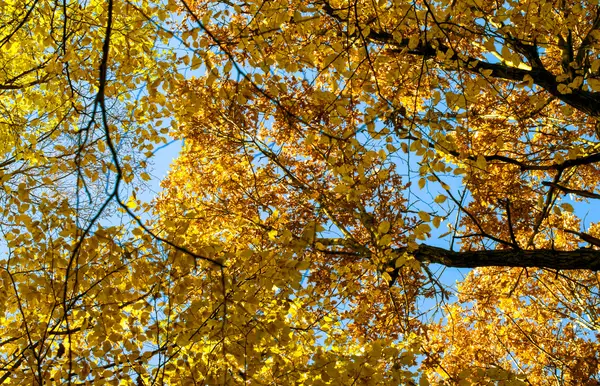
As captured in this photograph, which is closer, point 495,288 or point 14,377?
point 14,377

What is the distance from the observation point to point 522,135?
7238mm

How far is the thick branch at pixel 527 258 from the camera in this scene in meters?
4.40

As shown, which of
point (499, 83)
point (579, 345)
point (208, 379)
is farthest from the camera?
point (579, 345)

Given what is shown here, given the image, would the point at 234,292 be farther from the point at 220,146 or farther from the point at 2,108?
the point at 2,108

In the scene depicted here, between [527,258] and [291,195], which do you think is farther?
[291,195]

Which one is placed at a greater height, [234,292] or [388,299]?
[388,299]

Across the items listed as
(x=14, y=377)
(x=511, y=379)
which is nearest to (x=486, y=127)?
(x=511, y=379)

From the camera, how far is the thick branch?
440 centimetres

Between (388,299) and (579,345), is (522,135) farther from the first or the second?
(579,345)

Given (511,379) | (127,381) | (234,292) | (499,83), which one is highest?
(499,83)

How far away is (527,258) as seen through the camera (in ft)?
15.0

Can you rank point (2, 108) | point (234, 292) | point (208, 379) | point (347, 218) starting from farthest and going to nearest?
point (347, 218)
point (2, 108)
point (234, 292)
point (208, 379)

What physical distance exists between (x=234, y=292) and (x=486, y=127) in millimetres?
5314

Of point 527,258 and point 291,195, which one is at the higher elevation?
point 291,195
